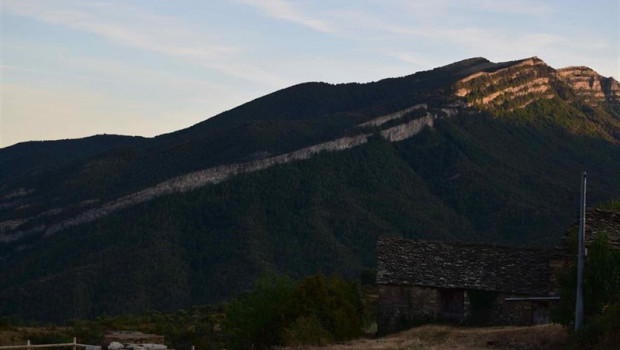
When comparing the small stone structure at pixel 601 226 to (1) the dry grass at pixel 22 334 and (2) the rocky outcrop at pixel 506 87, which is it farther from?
(2) the rocky outcrop at pixel 506 87

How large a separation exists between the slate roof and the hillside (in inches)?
1945

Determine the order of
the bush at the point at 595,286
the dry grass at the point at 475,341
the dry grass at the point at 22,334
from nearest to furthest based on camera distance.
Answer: the bush at the point at 595,286
the dry grass at the point at 475,341
the dry grass at the point at 22,334

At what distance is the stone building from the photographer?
46.3m

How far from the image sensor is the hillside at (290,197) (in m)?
109

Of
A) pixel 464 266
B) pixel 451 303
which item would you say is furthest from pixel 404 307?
pixel 464 266

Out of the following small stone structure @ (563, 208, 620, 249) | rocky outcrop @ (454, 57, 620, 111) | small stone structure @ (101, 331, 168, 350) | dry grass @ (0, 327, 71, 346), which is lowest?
dry grass @ (0, 327, 71, 346)

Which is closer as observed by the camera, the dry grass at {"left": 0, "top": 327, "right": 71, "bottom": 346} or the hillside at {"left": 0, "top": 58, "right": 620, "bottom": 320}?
the dry grass at {"left": 0, "top": 327, "right": 71, "bottom": 346}

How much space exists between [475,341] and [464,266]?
35.2 feet

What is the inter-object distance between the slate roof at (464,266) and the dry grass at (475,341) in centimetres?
451

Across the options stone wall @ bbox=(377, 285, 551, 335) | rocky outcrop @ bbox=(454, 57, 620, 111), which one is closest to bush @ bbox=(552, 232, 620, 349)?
stone wall @ bbox=(377, 285, 551, 335)

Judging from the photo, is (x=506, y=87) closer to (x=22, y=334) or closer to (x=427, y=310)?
(x=22, y=334)

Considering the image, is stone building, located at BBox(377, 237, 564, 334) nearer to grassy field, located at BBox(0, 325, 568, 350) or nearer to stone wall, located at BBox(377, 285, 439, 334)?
stone wall, located at BBox(377, 285, 439, 334)

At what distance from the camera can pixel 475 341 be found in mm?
39031

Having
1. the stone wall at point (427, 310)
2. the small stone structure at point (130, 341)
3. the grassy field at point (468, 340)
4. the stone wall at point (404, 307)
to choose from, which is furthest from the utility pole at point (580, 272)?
the small stone structure at point (130, 341)
